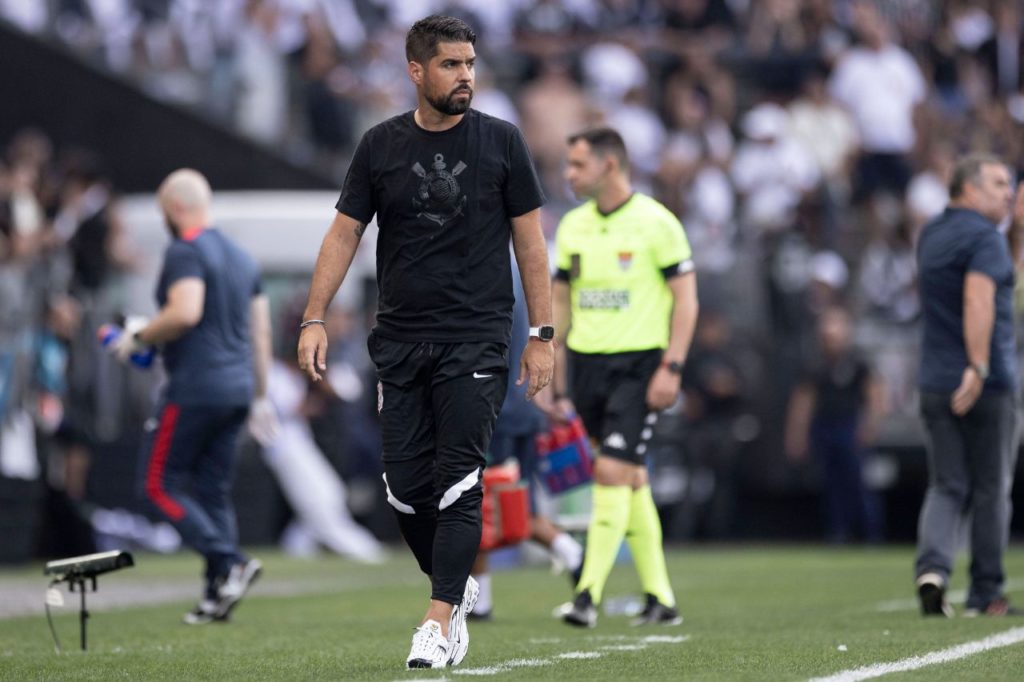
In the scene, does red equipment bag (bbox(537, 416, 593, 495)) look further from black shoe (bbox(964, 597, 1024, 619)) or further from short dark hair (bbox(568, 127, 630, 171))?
black shoe (bbox(964, 597, 1024, 619))

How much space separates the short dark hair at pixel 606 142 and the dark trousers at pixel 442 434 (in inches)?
106

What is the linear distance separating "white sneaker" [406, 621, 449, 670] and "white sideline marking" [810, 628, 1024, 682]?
1.32 meters

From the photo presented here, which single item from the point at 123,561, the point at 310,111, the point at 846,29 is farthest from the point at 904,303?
the point at 123,561

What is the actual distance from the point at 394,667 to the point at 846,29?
17.0 meters

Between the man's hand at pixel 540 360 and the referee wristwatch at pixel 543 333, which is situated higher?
the referee wristwatch at pixel 543 333

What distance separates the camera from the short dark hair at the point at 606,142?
990 centimetres

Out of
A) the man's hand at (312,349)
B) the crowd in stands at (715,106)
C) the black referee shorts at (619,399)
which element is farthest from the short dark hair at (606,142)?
the crowd in stands at (715,106)

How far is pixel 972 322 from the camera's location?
9.46 metres

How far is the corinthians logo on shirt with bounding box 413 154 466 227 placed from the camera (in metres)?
7.32

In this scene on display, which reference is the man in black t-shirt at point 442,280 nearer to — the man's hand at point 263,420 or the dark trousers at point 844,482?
the man's hand at point 263,420

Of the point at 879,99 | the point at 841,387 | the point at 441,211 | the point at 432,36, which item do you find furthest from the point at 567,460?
the point at 879,99

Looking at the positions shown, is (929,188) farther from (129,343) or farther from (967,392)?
(129,343)

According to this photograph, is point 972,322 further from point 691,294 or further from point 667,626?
point 667,626

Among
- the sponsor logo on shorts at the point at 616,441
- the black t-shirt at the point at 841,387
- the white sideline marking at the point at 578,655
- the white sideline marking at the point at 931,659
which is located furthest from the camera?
the black t-shirt at the point at 841,387
